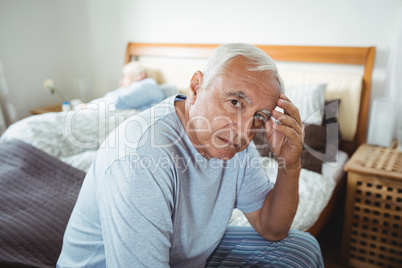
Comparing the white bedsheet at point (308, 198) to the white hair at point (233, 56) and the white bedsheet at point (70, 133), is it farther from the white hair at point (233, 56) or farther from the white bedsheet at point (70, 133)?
the white bedsheet at point (70, 133)

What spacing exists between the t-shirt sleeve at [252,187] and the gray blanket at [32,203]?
27.8 inches

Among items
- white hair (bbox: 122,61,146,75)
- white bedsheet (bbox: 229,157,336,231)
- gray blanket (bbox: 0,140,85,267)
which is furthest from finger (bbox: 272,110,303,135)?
white hair (bbox: 122,61,146,75)

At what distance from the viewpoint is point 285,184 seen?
1012 millimetres

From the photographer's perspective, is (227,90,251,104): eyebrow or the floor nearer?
(227,90,251,104): eyebrow

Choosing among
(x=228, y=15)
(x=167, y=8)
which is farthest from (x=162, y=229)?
(x=167, y=8)

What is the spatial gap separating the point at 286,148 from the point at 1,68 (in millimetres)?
3288

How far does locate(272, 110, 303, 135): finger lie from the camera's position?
865mm

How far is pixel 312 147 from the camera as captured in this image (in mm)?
1751

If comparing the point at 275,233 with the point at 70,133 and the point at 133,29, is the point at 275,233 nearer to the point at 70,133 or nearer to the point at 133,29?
the point at 70,133

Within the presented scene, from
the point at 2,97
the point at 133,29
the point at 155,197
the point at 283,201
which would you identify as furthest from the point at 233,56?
the point at 2,97

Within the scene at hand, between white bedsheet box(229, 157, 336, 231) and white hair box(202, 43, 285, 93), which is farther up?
white hair box(202, 43, 285, 93)

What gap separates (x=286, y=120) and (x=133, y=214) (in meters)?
0.51

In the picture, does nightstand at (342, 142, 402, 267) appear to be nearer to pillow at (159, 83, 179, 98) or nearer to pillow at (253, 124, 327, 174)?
pillow at (253, 124, 327, 174)

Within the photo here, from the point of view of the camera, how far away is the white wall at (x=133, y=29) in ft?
6.32
